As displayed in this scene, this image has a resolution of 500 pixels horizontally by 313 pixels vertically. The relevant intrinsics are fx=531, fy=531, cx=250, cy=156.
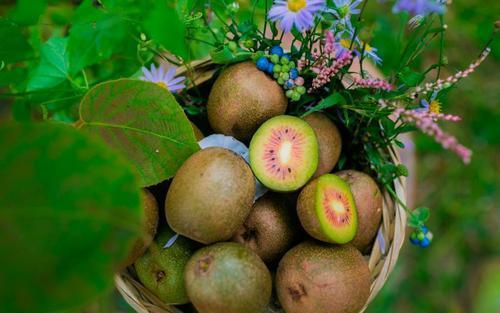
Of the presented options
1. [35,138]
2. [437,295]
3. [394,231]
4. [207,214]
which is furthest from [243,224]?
[437,295]

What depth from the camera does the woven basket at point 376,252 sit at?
707 millimetres

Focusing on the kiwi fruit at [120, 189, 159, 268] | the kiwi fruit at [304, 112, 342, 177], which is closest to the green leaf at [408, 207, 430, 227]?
the kiwi fruit at [304, 112, 342, 177]

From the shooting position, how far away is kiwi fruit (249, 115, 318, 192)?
0.66 m

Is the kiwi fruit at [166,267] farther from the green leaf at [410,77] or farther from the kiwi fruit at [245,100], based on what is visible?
the green leaf at [410,77]

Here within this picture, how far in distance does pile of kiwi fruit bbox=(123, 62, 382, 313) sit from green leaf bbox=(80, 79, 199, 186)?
3 cm

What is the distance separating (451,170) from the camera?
124 centimetres

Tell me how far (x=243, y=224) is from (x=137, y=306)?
0.18m

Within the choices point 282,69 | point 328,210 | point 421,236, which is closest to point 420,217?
point 421,236

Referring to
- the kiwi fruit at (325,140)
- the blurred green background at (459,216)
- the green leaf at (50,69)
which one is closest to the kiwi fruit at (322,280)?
the kiwi fruit at (325,140)

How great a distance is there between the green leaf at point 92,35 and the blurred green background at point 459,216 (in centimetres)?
71

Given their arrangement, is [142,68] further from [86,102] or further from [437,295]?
[437,295]

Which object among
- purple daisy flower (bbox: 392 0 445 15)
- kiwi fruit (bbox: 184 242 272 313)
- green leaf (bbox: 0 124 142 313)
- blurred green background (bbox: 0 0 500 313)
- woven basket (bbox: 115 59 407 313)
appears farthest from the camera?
blurred green background (bbox: 0 0 500 313)

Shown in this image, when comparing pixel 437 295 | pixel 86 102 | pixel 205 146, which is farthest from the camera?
pixel 437 295

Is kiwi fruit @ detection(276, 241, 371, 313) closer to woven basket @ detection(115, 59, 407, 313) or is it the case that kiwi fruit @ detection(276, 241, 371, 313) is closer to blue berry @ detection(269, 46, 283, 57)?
woven basket @ detection(115, 59, 407, 313)
